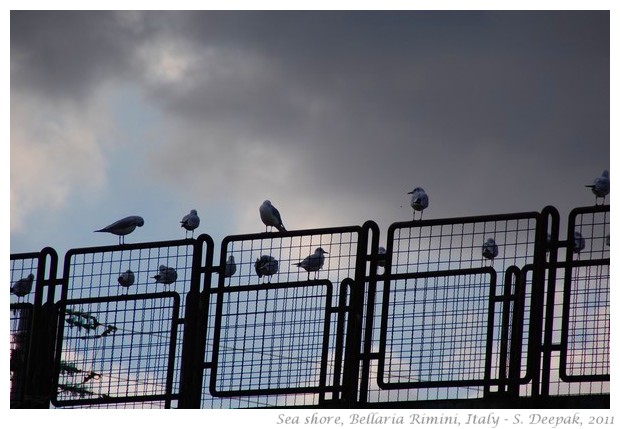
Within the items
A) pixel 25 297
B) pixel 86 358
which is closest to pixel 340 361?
pixel 86 358

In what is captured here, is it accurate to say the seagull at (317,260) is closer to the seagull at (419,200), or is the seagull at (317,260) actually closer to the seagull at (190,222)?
the seagull at (419,200)

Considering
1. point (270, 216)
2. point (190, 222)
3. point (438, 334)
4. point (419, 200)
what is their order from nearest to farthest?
point (438, 334) → point (270, 216) → point (419, 200) → point (190, 222)

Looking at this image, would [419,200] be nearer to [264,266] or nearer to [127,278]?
[264,266]

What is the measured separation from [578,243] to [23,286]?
5879mm

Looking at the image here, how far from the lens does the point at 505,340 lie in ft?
42.4

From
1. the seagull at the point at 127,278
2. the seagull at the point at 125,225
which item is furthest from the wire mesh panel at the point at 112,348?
the seagull at the point at 125,225

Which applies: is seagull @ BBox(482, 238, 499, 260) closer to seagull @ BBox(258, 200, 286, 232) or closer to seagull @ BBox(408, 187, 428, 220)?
seagull @ BBox(258, 200, 286, 232)

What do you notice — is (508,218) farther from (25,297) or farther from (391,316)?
(25,297)

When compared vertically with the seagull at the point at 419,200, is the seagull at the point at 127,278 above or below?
below

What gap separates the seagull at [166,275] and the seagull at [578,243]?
365 cm

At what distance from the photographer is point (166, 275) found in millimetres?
14992

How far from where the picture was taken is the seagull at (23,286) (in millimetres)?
15789

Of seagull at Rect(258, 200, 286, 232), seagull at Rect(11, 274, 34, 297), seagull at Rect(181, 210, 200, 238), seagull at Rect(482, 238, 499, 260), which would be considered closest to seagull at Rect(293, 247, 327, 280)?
seagull at Rect(482, 238, 499, 260)

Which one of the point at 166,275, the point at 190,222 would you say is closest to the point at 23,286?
the point at 166,275
